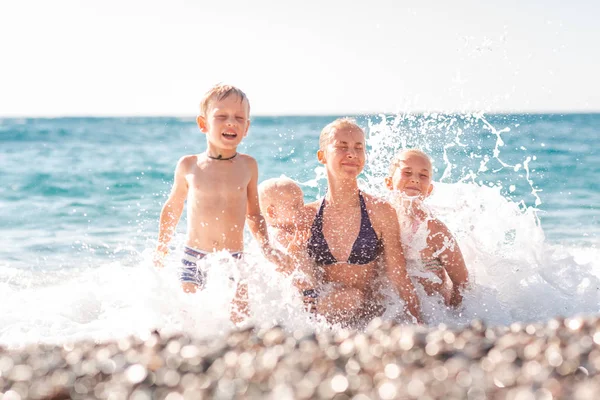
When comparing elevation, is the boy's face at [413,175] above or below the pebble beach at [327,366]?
above

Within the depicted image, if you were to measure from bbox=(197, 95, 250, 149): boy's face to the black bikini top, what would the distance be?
0.75m

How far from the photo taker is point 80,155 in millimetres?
18906

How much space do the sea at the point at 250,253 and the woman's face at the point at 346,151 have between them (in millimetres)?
A: 750

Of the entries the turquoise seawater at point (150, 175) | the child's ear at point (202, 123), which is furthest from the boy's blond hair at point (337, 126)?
A: the turquoise seawater at point (150, 175)

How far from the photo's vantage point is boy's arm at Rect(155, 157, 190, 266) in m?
4.68

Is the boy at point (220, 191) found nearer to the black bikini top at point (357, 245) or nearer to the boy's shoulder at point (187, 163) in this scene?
the boy's shoulder at point (187, 163)

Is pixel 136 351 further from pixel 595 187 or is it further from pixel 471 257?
pixel 595 187

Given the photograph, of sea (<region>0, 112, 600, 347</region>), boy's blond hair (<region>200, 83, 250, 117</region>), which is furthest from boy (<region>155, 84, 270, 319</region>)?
sea (<region>0, 112, 600, 347</region>)

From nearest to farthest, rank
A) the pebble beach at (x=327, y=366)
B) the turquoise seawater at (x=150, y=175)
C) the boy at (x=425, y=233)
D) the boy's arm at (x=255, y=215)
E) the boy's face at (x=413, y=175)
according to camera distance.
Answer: the pebble beach at (x=327, y=366)
the boy's arm at (x=255, y=215)
the boy at (x=425, y=233)
the boy's face at (x=413, y=175)
the turquoise seawater at (x=150, y=175)

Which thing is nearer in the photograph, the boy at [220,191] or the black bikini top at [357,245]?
the boy at [220,191]

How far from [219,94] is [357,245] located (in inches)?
49.8

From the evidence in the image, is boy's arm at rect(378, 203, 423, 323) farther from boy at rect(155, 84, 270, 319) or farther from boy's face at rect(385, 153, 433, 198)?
boy at rect(155, 84, 270, 319)

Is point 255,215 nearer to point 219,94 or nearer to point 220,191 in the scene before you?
point 220,191

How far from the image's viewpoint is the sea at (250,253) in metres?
4.61
